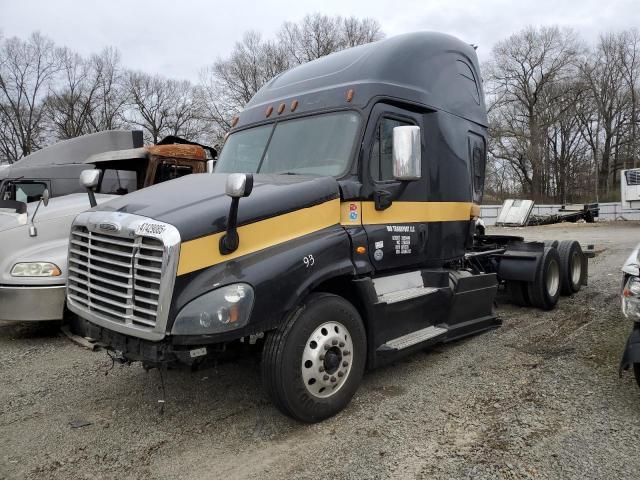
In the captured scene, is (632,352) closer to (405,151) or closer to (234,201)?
(405,151)

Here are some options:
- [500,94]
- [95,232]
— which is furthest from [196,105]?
[95,232]

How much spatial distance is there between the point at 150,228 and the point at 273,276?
88cm

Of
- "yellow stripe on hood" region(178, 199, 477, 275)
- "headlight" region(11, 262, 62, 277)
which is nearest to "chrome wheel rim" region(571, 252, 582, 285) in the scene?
"yellow stripe on hood" region(178, 199, 477, 275)

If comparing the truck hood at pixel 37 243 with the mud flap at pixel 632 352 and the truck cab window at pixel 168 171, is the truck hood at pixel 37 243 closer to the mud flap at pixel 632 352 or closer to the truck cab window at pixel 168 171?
the truck cab window at pixel 168 171

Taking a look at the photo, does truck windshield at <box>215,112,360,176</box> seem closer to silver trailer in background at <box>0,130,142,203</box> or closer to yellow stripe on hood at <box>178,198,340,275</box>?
yellow stripe on hood at <box>178,198,340,275</box>

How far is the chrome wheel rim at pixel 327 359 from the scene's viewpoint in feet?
12.1

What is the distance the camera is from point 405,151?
164 inches

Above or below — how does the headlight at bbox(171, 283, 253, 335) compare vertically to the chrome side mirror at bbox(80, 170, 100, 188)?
below

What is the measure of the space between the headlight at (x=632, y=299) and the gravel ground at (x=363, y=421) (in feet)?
2.50

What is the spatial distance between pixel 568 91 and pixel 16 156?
53.5 meters

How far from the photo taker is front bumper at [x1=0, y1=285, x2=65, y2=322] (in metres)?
5.96

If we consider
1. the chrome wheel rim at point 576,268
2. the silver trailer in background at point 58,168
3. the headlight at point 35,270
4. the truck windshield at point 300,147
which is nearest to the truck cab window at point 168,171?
the silver trailer in background at point 58,168

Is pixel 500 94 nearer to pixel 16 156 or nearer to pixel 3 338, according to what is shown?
pixel 16 156

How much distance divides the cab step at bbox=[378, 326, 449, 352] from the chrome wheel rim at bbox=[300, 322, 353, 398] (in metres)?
0.51
